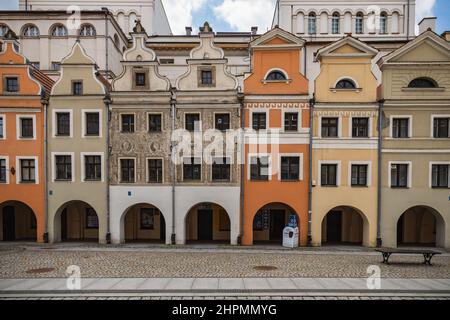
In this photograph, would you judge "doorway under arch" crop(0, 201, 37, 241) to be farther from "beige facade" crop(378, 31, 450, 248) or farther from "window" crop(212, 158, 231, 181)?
"beige facade" crop(378, 31, 450, 248)

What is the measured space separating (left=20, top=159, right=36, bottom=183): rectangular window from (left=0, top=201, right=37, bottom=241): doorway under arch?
2845mm

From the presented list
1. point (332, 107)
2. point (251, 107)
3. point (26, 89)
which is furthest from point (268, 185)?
point (26, 89)

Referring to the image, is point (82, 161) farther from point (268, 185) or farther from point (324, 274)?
point (324, 274)

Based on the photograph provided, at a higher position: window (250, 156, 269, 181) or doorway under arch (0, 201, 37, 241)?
window (250, 156, 269, 181)

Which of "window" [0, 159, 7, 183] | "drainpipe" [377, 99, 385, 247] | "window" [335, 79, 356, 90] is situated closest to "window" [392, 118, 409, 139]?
"drainpipe" [377, 99, 385, 247]

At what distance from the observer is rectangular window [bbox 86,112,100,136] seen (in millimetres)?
19594

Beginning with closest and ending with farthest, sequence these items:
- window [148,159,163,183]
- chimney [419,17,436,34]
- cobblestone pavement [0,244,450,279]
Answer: cobblestone pavement [0,244,450,279] → window [148,159,163,183] → chimney [419,17,436,34]

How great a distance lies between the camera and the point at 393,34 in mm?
35375

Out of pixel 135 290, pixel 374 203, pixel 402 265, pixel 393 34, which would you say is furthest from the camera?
pixel 393 34

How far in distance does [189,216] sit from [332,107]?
43.1ft

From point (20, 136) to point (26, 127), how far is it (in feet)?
2.44

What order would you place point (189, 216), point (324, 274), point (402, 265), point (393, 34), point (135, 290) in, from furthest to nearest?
point (393, 34), point (189, 216), point (402, 265), point (324, 274), point (135, 290)

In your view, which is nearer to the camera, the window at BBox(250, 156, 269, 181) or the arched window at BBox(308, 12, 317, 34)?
the window at BBox(250, 156, 269, 181)

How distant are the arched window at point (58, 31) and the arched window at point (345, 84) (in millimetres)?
28000
